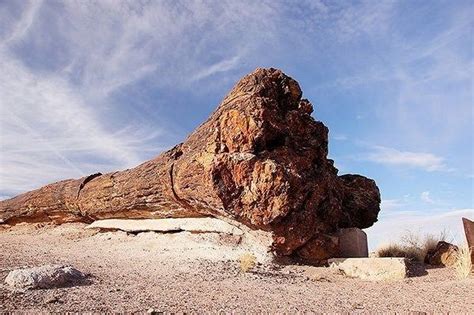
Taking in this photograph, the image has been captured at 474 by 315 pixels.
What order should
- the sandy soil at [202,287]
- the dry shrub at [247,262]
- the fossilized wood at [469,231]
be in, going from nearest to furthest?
the sandy soil at [202,287], the dry shrub at [247,262], the fossilized wood at [469,231]

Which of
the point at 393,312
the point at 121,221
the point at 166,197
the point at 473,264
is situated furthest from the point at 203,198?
the point at 473,264

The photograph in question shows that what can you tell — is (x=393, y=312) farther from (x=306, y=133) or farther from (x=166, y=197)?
(x=166, y=197)

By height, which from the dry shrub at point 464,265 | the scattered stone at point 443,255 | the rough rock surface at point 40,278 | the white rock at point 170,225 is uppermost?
the white rock at point 170,225

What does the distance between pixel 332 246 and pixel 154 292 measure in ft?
13.1

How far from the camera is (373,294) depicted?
245 inches

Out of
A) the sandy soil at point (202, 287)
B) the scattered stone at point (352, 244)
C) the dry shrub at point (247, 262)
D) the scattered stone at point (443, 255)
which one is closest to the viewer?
the sandy soil at point (202, 287)

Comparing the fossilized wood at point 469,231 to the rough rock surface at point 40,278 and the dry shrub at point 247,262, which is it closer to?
the dry shrub at point 247,262

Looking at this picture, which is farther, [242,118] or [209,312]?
[242,118]

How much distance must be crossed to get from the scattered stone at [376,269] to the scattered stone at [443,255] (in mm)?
1708

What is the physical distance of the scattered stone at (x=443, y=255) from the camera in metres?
8.58

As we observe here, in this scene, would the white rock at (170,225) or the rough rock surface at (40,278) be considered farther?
the white rock at (170,225)

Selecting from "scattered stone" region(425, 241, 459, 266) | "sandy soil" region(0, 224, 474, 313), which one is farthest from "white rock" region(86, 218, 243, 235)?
"scattered stone" region(425, 241, 459, 266)

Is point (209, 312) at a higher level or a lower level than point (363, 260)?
lower

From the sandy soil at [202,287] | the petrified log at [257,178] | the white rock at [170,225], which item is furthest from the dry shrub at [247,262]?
the white rock at [170,225]
